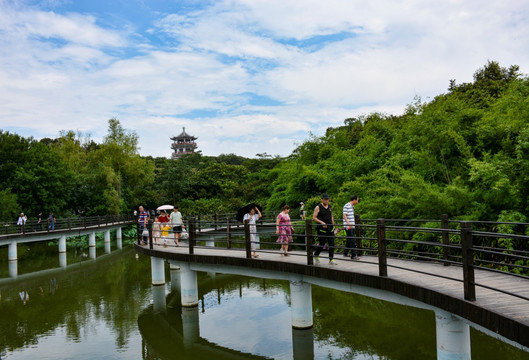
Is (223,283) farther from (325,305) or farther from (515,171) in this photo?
(515,171)

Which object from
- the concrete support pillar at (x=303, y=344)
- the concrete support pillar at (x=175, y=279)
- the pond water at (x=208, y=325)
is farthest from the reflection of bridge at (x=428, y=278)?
the concrete support pillar at (x=175, y=279)

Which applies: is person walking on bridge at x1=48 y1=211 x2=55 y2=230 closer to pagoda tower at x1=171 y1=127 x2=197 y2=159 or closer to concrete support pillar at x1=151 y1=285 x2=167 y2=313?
concrete support pillar at x1=151 y1=285 x2=167 y2=313

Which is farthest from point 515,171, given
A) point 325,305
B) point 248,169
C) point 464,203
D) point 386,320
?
point 248,169

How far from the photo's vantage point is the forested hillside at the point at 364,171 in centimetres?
1312

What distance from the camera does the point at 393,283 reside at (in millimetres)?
7648

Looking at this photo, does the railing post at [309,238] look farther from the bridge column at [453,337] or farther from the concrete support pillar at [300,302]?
the bridge column at [453,337]

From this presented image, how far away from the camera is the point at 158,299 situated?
1602 centimetres

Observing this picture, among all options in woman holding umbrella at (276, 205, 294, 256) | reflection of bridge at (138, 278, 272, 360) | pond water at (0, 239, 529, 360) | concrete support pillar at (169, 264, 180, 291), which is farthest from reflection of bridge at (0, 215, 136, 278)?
woman holding umbrella at (276, 205, 294, 256)

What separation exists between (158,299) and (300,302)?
722 cm

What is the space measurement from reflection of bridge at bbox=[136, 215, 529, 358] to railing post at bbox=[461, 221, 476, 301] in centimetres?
1

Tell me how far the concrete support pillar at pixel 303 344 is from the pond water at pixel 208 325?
0.02 metres

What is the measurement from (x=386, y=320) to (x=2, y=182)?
111 ft

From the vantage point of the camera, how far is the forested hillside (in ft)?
43.1

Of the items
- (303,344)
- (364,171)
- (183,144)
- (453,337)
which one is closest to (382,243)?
(453,337)
